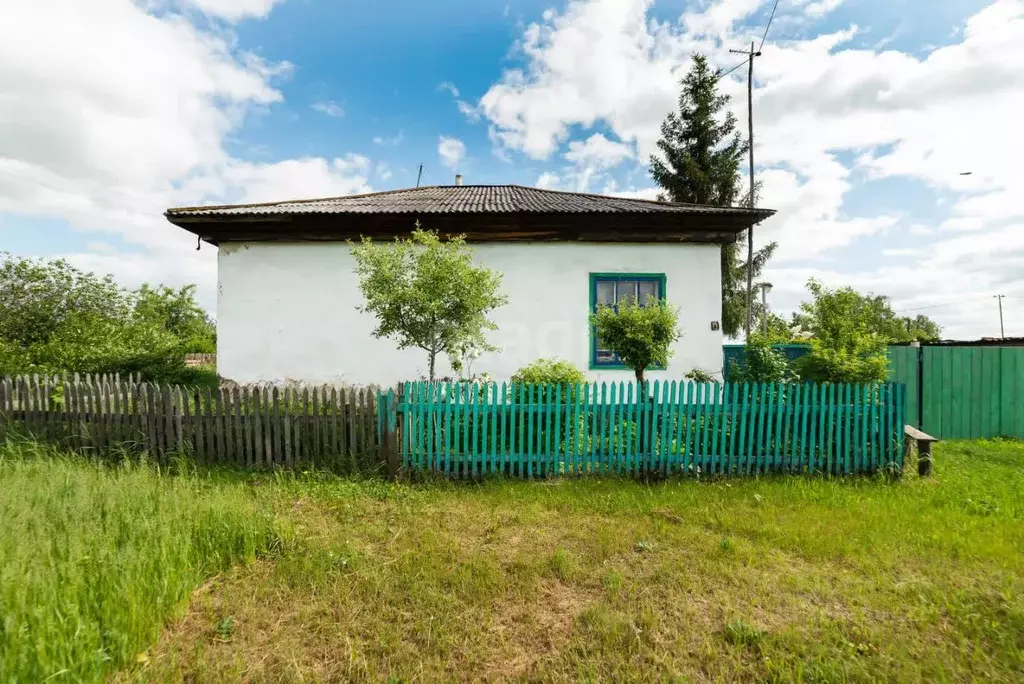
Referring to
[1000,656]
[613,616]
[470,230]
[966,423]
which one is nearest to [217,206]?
[470,230]

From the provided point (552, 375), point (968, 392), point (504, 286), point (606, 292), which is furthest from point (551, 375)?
point (968, 392)

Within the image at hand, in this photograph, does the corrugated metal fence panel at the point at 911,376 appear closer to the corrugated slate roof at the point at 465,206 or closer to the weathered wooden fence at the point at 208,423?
the corrugated slate roof at the point at 465,206

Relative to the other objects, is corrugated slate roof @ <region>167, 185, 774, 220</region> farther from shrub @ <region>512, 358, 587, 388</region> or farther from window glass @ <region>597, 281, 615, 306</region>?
shrub @ <region>512, 358, 587, 388</region>

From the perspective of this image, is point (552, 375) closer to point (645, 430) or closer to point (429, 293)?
point (645, 430)

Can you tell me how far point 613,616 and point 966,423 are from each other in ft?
27.8

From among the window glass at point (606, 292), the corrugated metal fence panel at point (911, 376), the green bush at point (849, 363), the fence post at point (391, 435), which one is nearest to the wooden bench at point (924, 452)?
the green bush at point (849, 363)

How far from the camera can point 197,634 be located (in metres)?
2.61

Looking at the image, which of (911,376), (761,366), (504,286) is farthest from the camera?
(504,286)

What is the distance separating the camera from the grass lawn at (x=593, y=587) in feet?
7.82

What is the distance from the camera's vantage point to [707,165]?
665 inches

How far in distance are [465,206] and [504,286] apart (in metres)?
2.09

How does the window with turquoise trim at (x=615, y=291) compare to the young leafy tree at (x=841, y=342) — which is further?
the window with turquoise trim at (x=615, y=291)

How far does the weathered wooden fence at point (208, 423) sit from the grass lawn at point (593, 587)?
76cm

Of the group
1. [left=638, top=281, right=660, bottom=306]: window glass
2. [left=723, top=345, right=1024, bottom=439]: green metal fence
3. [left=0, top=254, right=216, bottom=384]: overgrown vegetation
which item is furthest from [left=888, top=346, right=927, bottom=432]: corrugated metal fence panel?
[left=0, top=254, right=216, bottom=384]: overgrown vegetation
